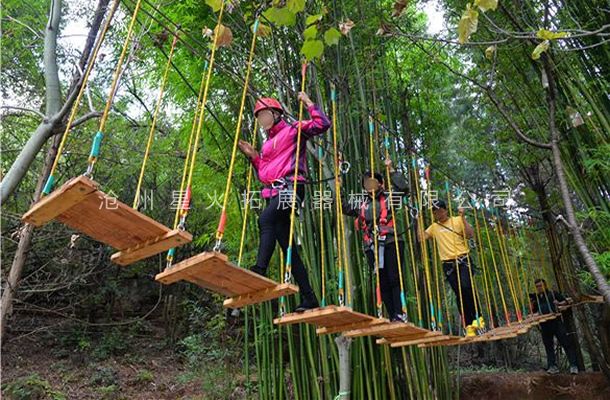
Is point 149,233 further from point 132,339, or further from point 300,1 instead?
point 132,339

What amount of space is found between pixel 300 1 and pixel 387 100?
7.70 ft

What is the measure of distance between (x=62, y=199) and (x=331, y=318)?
121 centimetres

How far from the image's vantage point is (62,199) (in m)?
1.44

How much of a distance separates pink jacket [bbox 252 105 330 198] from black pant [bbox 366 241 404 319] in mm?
834

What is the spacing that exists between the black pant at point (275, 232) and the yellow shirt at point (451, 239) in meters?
1.58

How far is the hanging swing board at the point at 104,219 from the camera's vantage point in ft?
4.72

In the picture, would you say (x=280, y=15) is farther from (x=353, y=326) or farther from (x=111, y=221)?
(x=353, y=326)

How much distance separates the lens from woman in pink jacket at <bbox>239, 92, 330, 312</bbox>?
235 cm

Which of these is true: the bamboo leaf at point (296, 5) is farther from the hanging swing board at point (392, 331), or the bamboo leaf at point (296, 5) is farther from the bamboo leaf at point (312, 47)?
the hanging swing board at point (392, 331)

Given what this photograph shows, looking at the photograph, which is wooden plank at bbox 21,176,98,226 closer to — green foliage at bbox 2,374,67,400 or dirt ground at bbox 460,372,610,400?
green foliage at bbox 2,374,67,400

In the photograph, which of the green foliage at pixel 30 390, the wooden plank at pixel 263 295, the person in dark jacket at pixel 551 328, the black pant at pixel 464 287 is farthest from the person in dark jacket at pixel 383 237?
the green foliage at pixel 30 390

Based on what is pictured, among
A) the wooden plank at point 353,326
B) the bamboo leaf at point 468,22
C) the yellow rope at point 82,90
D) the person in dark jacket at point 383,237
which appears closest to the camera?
the yellow rope at point 82,90

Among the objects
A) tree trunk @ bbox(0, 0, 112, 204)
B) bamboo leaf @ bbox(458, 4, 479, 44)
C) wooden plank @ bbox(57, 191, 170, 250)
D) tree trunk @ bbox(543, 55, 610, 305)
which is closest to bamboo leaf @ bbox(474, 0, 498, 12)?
bamboo leaf @ bbox(458, 4, 479, 44)

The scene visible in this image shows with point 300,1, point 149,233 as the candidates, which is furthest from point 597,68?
point 149,233
